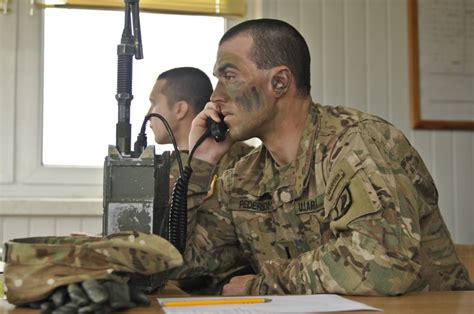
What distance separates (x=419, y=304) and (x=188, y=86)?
79.0 inches

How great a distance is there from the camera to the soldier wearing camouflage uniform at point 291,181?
1.37 meters

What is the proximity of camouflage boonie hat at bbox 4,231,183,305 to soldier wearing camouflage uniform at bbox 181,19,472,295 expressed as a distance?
390 mm

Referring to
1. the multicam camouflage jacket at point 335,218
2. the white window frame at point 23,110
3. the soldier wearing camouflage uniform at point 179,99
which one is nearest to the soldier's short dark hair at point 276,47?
the multicam camouflage jacket at point 335,218

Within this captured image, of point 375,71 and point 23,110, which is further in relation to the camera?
point 375,71

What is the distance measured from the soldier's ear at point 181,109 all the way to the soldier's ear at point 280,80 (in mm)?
1240

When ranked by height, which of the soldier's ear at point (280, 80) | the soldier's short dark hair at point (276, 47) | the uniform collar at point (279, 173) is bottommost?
the uniform collar at point (279, 173)

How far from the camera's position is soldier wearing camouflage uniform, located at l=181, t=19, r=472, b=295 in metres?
1.37

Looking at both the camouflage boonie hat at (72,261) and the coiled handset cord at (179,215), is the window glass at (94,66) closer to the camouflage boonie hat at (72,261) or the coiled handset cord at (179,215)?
the coiled handset cord at (179,215)

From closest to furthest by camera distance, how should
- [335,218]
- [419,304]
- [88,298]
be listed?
[88,298], [419,304], [335,218]

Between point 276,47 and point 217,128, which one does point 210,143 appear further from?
point 276,47

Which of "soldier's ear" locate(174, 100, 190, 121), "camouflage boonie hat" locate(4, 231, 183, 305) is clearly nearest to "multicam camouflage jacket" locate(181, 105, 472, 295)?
"camouflage boonie hat" locate(4, 231, 183, 305)

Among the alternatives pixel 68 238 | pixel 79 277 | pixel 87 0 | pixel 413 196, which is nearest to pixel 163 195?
pixel 68 238

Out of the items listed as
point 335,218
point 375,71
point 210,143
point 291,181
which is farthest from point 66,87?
point 335,218

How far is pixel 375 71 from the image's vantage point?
3195mm
